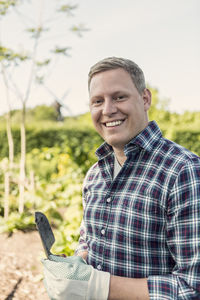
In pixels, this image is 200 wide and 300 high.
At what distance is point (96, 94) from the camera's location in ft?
4.51

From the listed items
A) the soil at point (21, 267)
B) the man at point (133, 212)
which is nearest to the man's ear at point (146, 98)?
the man at point (133, 212)

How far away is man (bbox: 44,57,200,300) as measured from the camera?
1.09 m

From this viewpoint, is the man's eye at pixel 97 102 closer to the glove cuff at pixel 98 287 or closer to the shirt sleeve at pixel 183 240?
the shirt sleeve at pixel 183 240

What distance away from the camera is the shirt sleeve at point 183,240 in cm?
106

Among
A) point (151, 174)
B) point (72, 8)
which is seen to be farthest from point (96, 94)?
point (72, 8)

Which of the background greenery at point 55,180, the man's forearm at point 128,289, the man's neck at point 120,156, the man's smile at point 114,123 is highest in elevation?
the man's smile at point 114,123

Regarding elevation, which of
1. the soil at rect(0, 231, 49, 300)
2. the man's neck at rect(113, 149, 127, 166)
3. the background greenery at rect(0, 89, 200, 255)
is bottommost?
the soil at rect(0, 231, 49, 300)

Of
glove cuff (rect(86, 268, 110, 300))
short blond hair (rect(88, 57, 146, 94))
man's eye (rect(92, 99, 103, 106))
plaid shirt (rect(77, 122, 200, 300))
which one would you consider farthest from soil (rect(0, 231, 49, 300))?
short blond hair (rect(88, 57, 146, 94))

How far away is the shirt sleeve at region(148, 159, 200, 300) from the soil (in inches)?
85.7

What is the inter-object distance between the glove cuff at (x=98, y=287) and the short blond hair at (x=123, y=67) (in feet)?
2.73

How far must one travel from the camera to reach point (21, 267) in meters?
3.41

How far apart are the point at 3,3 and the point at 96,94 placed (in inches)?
167

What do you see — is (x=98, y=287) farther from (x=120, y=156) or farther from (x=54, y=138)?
(x=54, y=138)

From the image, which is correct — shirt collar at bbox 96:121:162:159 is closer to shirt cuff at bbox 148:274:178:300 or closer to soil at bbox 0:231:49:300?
shirt cuff at bbox 148:274:178:300
